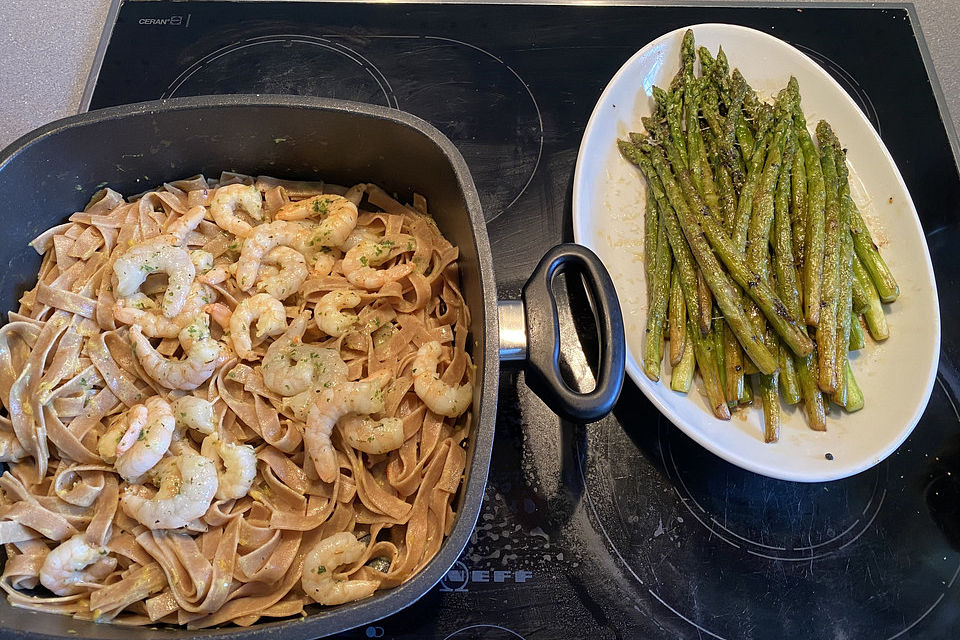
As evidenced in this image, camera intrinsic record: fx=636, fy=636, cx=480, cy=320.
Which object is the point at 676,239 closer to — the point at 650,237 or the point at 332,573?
the point at 650,237

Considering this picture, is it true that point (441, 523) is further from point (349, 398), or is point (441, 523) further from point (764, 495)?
point (764, 495)

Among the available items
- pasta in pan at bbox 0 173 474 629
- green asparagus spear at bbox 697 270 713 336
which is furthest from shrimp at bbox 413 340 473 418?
green asparagus spear at bbox 697 270 713 336

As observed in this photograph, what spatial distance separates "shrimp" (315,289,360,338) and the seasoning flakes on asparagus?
0.84 metres

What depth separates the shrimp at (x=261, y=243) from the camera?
67.2 inches

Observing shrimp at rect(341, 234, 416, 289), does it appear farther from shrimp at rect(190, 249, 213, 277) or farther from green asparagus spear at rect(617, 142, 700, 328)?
green asparagus spear at rect(617, 142, 700, 328)

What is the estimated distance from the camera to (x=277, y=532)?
1.50 m

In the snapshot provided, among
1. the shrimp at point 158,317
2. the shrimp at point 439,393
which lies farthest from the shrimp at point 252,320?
the shrimp at point 439,393

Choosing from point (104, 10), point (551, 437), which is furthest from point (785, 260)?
point (104, 10)

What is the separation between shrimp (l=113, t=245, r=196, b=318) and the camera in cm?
165

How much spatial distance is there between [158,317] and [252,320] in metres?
0.26

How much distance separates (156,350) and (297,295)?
0.39 metres

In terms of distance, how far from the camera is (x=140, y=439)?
148 cm

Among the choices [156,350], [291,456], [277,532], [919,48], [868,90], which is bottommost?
[277,532]

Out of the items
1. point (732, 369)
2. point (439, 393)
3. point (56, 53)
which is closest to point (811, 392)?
point (732, 369)
